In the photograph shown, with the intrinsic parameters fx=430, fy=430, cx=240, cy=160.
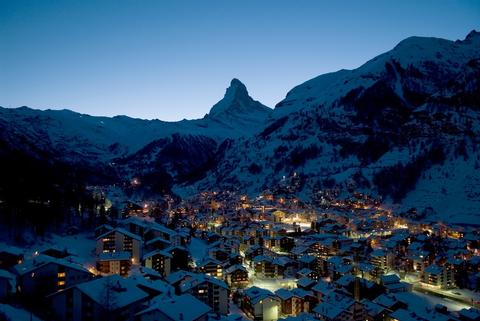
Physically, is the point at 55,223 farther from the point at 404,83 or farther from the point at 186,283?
the point at 404,83

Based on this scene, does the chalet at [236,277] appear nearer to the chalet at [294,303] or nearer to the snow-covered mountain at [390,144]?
the chalet at [294,303]

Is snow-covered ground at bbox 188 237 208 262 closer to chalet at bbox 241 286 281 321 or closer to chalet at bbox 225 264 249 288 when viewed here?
chalet at bbox 225 264 249 288

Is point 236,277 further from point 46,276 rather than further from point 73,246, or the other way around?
point 46,276

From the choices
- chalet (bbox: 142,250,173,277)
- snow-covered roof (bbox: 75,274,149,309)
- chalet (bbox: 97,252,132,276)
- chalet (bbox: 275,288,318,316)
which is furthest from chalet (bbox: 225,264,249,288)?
snow-covered roof (bbox: 75,274,149,309)

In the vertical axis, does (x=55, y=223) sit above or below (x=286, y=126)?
below

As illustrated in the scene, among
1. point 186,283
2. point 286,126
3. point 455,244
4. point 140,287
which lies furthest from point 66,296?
point 286,126

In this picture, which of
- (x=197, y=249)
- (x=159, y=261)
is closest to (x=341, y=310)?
(x=159, y=261)
